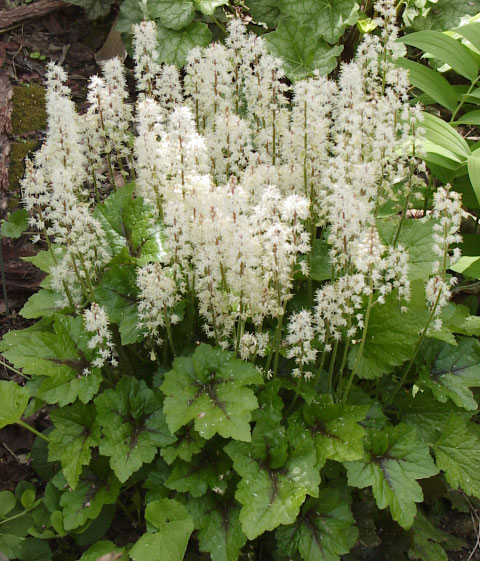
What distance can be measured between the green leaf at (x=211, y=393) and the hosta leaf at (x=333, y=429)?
370 millimetres

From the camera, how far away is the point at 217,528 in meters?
2.87

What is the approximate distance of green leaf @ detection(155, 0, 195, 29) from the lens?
5.52 metres

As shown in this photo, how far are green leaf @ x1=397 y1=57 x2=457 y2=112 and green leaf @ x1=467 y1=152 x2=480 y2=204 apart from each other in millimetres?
602

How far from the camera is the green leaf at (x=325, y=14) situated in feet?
17.8

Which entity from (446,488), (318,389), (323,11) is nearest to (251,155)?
(318,389)

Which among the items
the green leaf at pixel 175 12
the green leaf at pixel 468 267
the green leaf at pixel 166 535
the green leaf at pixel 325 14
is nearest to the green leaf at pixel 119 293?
the green leaf at pixel 166 535

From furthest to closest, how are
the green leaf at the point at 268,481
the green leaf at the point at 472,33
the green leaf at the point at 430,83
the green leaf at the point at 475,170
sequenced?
1. the green leaf at the point at 472,33
2. the green leaf at the point at 430,83
3. the green leaf at the point at 475,170
4. the green leaf at the point at 268,481

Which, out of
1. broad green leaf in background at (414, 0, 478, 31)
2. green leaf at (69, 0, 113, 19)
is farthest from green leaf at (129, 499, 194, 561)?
green leaf at (69, 0, 113, 19)

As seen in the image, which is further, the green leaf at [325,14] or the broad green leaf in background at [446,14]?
the broad green leaf in background at [446,14]

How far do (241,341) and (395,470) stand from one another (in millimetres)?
922

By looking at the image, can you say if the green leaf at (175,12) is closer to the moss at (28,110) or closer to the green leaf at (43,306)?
the moss at (28,110)

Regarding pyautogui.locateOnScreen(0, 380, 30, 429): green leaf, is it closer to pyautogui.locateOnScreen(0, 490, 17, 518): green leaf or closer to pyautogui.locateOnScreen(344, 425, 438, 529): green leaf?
→ pyautogui.locateOnScreen(0, 490, 17, 518): green leaf

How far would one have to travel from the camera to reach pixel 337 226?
2525mm

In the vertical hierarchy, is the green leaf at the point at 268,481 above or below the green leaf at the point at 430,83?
below
